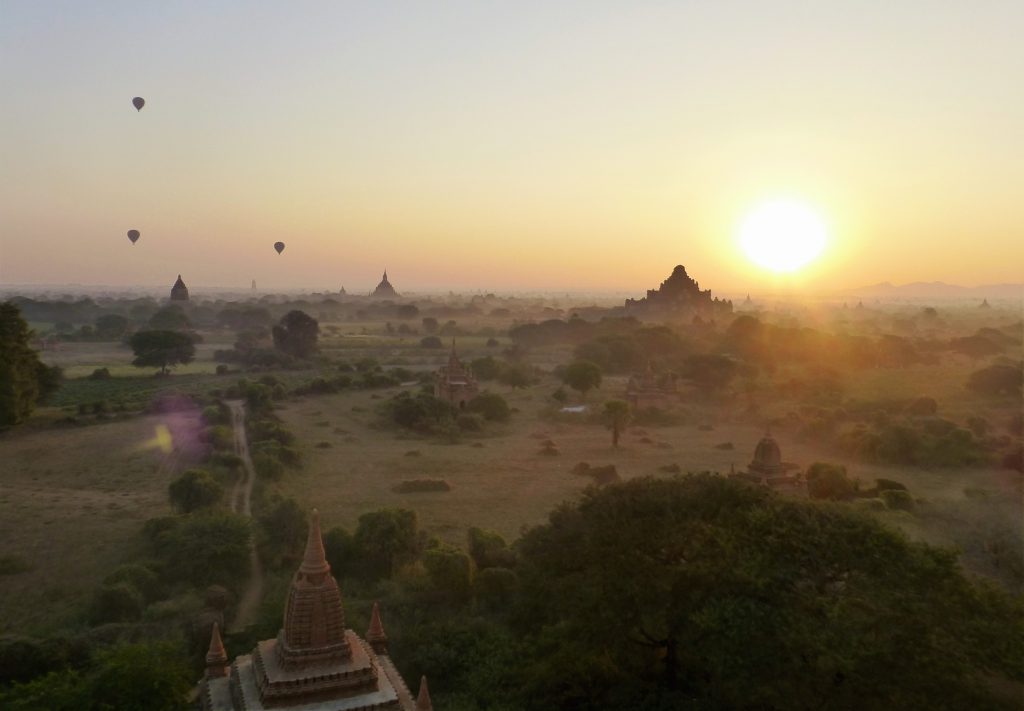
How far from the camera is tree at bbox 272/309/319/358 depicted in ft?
199

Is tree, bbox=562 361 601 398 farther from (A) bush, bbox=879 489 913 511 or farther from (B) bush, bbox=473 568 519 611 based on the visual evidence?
(B) bush, bbox=473 568 519 611

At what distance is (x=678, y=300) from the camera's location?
8762cm

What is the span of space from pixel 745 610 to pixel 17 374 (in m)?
32.7

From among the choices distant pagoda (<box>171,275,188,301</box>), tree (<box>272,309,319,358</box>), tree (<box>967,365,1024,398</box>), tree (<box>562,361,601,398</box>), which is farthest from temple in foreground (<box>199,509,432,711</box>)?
distant pagoda (<box>171,275,188,301</box>)

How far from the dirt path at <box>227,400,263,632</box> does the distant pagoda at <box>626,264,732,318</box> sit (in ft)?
188

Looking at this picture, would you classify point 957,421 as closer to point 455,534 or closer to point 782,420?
point 782,420

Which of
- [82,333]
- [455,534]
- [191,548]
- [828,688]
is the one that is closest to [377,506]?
[455,534]

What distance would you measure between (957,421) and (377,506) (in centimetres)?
2850

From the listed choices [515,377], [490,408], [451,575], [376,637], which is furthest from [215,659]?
[515,377]

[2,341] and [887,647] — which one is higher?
[2,341]

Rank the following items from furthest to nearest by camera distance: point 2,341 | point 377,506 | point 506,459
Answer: point 2,341 < point 506,459 < point 377,506

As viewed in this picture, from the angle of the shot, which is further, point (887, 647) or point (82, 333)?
point (82, 333)

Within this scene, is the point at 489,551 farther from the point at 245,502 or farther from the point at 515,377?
the point at 515,377

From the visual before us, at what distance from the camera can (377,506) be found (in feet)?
75.1
